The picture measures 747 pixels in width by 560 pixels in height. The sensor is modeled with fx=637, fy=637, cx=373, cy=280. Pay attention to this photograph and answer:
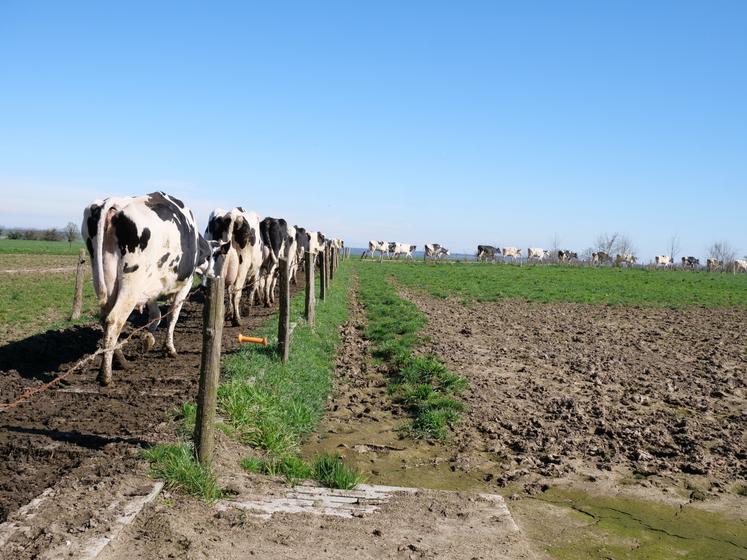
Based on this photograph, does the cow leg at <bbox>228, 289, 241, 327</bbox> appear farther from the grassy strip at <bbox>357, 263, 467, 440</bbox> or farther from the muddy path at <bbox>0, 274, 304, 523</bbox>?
the grassy strip at <bbox>357, 263, 467, 440</bbox>

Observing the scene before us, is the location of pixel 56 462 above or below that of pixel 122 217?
below

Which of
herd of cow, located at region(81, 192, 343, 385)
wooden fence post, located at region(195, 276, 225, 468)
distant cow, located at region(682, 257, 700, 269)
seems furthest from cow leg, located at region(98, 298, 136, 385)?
distant cow, located at region(682, 257, 700, 269)

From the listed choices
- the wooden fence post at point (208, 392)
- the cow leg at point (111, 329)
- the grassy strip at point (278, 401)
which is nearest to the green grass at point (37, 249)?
the grassy strip at point (278, 401)

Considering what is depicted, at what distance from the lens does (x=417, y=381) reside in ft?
31.1

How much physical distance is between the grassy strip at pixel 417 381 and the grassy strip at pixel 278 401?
3.50 feet

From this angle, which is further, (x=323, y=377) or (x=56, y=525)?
(x=323, y=377)

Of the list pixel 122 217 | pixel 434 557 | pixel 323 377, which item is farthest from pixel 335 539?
pixel 122 217

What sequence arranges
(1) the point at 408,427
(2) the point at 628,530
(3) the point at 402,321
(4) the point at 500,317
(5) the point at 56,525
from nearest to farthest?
(5) the point at 56,525
(2) the point at 628,530
(1) the point at 408,427
(3) the point at 402,321
(4) the point at 500,317

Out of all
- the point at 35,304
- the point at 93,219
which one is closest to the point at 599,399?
the point at 93,219

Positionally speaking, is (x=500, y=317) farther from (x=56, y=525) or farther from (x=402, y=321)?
(x=56, y=525)

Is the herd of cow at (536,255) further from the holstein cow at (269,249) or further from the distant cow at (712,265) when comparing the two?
the holstein cow at (269,249)

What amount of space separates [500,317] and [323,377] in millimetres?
10014

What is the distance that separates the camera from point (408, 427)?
24.9 ft

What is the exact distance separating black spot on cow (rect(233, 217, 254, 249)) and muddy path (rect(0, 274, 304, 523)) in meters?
4.03
